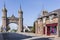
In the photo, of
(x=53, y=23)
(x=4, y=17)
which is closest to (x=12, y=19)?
(x=4, y=17)

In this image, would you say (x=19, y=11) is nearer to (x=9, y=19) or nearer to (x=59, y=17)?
(x=9, y=19)

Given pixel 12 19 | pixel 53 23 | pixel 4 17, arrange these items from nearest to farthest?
pixel 53 23 → pixel 4 17 → pixel 12 19

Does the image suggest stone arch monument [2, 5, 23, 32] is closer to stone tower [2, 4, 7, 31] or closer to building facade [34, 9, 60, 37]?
stone tower [2, 4, 7, 31]

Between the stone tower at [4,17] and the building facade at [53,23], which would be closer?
Result: the building facade at [53,23]

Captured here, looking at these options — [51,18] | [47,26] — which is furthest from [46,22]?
[51,18]

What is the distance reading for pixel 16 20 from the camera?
76.2m

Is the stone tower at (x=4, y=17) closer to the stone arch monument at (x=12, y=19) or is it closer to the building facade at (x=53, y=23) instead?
the stone arch monument at (x=12, y=19)

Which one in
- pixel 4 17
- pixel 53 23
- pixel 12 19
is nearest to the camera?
pixel 53 23

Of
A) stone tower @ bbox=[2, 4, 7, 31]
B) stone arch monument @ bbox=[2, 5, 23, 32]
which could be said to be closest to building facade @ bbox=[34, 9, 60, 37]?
stone arch monument @ bbox=[2, 5, 23, 32]

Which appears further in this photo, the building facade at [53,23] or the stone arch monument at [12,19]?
the stone arch monument at [12,19]

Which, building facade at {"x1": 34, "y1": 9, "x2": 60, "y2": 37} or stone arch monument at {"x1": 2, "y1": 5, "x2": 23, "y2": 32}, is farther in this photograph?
stone arch monument at {"x1": 2, "y1": 5, "x2": 23, "y2": 32}

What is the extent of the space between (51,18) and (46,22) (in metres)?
4.53

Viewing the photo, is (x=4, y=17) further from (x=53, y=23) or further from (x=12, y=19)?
(x=53, y=23)

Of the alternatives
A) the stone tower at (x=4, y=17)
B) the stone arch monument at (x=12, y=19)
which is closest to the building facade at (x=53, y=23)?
the stone arch monument at (x=12, y=19)
